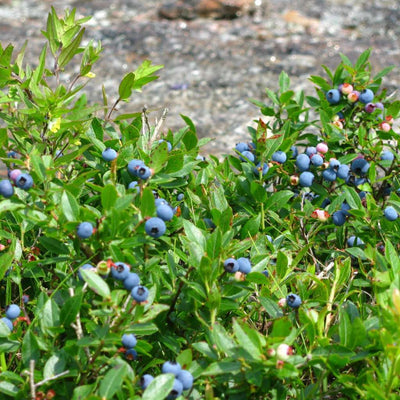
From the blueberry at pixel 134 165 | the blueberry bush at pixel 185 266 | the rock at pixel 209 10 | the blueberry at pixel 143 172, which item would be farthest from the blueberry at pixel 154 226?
the rock at pixel 209 10

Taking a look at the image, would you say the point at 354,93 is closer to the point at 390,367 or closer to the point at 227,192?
the point at 227,192

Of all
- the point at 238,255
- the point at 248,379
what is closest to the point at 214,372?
the point at 248,379

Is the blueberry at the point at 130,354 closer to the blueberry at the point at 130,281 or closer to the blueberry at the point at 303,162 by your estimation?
the blueberry at the point at 130,281

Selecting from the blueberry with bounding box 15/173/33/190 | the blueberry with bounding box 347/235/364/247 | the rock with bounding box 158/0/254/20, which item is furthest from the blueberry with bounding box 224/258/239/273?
the rock with bounding box 158/0/254/20

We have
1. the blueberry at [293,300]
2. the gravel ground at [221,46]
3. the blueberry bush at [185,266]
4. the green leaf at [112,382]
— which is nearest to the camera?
the green leaf at [112,382]

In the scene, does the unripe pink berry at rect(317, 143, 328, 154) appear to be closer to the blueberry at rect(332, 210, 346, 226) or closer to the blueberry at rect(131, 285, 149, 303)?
the blueberry at rect(332, 210, 346, 226)
